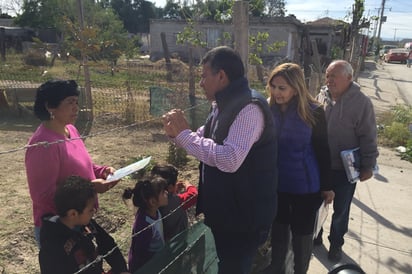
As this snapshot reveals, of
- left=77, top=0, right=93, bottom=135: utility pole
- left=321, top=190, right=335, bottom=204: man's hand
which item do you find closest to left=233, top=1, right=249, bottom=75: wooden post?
left=321, top=190, right=335, bottom=204: man's hand

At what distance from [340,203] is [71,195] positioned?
2466mm

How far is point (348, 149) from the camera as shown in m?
3.17

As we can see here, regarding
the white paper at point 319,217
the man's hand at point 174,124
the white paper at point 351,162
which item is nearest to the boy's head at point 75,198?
the man's hand at point 174,124

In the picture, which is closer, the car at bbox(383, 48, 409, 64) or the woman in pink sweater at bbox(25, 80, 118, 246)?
the woman in pink sweater at bbox(25, 80, 118, 246)

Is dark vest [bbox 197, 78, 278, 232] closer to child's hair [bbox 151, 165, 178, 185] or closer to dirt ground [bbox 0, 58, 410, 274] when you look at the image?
child's hair [bbox 151, 165, 178, 185]

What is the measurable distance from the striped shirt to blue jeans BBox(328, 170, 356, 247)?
1777 millimetres

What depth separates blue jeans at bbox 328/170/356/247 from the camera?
3.22m

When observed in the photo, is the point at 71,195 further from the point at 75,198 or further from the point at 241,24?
the point at 241,24

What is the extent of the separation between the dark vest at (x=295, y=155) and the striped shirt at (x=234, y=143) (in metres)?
0.75

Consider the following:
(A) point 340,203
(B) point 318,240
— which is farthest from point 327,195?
(B) point 318,240

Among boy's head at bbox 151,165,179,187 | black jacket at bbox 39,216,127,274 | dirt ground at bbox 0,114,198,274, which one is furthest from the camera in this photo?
dirt ground at bbox 0,114,198,274

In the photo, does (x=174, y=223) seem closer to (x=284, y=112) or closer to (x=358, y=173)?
(x=284, y=112)

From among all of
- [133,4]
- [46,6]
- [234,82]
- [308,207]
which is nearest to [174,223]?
[308,207]

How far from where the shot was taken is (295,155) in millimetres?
2465
